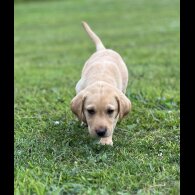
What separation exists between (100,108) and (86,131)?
75 cm

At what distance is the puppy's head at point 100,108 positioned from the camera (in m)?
4.85

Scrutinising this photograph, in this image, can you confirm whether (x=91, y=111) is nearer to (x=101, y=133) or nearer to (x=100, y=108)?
(x=100, y=108)

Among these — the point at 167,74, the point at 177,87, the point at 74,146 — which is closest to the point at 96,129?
the point at 74,146

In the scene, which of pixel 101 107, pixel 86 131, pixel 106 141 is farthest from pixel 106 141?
pixel 86 131

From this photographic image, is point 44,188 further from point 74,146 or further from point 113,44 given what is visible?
point 113,44

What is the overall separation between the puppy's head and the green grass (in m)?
0.21

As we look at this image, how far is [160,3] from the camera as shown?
25.4m

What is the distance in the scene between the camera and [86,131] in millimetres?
5586

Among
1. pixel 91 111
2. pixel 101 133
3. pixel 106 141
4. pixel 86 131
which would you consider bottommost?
pixel 86 131

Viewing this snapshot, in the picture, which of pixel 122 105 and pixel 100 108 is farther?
pixel 122 105

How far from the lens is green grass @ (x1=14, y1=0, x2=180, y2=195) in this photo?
399 centimetres

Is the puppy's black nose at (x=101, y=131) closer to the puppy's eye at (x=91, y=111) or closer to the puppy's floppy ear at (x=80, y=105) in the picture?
the puppy's eye at (x=91, y=111)

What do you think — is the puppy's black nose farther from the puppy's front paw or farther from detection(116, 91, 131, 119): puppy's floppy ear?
detection(116, 91, 131, 119): puppy's floppy ear

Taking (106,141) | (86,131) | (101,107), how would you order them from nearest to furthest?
(101,107) < (106,141) < (86,131)
